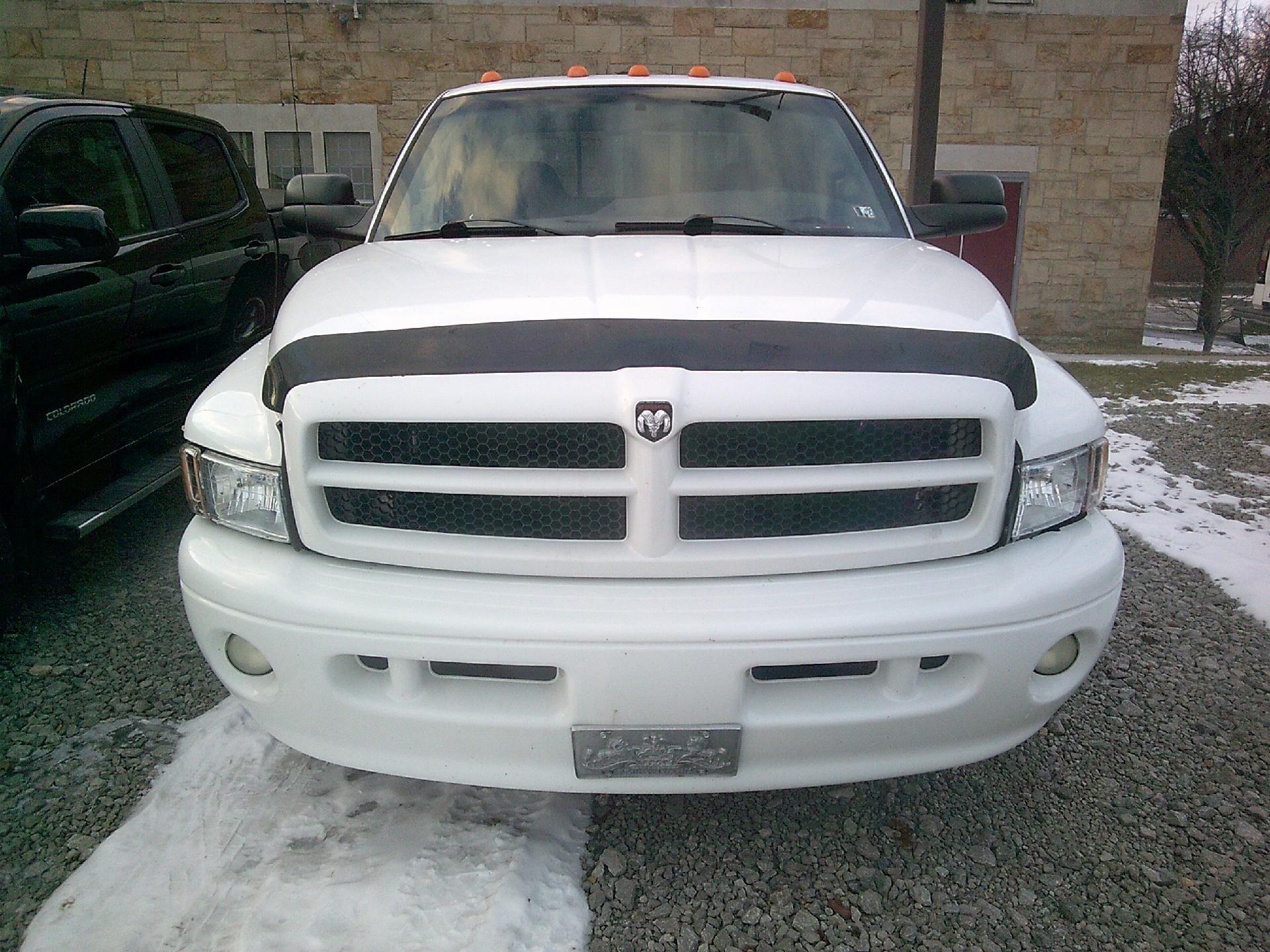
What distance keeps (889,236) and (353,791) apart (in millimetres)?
2374

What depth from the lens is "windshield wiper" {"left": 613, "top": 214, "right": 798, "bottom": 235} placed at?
2.86 metres

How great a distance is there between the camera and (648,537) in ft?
5.97

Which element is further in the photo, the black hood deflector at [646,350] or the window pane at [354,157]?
the window pane at [354,157]

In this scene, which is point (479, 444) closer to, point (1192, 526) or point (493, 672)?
point (493, 672)

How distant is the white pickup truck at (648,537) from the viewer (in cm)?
177

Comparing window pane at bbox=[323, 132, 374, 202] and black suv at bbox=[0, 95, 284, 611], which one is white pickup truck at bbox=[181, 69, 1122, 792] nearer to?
black suv at bbox=[0, 95, 284, 611]

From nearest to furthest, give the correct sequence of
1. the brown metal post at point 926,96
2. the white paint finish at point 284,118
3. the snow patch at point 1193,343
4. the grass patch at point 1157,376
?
1. the brown metal post at point 926,96
2. the grass patch at point 1157,376
3. the white paint finish at point 284,118
4. the snow patch at point 1193,343

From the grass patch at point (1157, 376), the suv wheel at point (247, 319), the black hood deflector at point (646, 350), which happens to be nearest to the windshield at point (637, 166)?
the black hood deflector at point (646, 350)

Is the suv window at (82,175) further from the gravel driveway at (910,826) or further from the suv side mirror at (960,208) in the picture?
the suv side mirror at (960,208)

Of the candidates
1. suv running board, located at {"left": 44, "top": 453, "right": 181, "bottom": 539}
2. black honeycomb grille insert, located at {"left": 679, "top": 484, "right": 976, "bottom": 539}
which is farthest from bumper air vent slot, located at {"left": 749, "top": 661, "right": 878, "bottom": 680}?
suv running board, located at {"left": 44, "top": 453, "right": 181, "bottom": 539}

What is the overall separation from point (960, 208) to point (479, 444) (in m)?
2.37

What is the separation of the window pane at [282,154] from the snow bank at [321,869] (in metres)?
10.3

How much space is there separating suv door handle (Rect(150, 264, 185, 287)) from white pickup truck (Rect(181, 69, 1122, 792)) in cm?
231

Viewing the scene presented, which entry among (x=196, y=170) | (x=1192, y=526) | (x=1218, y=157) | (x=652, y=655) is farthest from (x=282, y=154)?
(x=1218, y=157)
